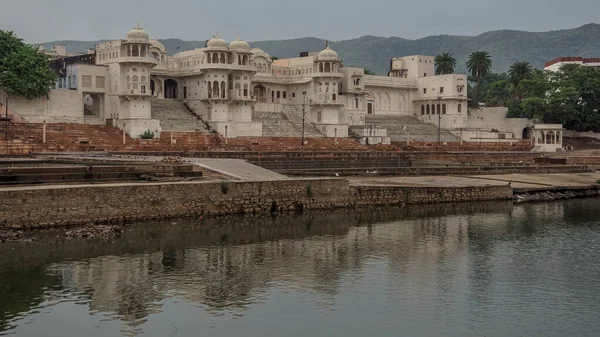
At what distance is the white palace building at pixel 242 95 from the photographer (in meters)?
62.2

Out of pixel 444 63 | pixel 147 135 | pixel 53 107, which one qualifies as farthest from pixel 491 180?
pixel 444 63

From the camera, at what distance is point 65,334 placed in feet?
58.7

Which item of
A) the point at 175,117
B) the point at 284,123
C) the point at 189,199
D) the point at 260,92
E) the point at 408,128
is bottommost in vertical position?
the point at 189,199

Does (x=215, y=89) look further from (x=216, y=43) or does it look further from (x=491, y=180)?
(x=491, y=180)

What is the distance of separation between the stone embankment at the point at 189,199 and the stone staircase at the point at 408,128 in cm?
→ 3954

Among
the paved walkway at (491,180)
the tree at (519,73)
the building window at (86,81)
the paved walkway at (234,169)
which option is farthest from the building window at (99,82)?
the tree at (519,73)

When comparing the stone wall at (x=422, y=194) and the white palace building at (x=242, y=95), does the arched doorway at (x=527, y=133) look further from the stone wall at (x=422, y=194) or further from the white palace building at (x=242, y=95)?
the stone wall at (x=422, y=194)

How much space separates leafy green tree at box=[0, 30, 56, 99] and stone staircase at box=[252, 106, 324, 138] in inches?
788

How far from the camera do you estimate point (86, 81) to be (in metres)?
63.4

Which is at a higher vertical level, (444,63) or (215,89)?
(444,63)

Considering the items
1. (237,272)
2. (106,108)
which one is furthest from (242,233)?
(106,108)

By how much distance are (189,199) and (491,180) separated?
21.9 meters

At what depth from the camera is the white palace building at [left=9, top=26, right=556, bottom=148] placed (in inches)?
2447

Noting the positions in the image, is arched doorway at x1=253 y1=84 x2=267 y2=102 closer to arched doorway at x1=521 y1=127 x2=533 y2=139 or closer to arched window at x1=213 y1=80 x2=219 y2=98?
arched window at x1=213 y1=80 x2=219 y2=98
